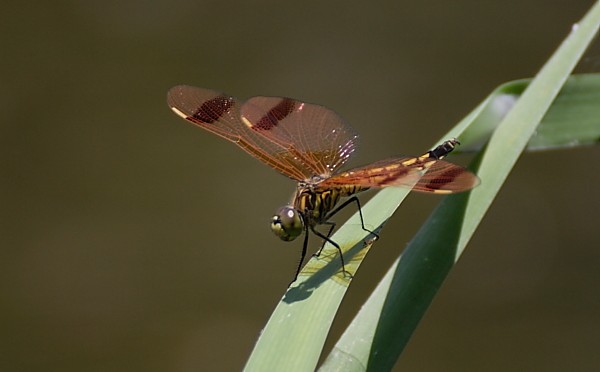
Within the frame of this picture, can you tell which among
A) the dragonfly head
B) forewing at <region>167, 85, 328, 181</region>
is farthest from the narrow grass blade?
forewing at <region>167, 85, 328, 181</region>

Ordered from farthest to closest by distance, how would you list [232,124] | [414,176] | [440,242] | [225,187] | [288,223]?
[225,187] → [232,124] → [288,223] → [414,176] → [440,242]

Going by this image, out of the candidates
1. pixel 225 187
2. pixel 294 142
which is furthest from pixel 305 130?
pixel 225 187

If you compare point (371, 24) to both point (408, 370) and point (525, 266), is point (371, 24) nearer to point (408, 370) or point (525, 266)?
point (525, 266)

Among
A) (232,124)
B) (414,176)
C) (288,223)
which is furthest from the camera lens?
(232,124)

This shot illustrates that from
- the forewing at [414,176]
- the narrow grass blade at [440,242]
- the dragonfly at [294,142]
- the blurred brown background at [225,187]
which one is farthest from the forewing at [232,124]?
the blurred brown background at [225,187]

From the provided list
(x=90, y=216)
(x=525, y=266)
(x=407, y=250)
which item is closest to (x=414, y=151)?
(x=525, y=266)

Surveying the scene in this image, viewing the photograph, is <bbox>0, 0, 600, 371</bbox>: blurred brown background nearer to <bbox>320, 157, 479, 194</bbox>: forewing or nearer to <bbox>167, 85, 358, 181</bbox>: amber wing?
<bbox>167, 85, 358, 181</bbox>: amber wing

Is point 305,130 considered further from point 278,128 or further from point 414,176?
point 414,176
